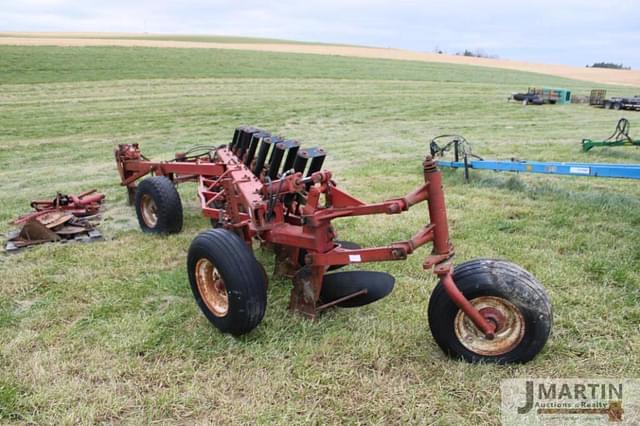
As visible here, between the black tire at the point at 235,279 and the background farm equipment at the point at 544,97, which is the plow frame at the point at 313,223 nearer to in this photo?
the black tire at the point at 235,279

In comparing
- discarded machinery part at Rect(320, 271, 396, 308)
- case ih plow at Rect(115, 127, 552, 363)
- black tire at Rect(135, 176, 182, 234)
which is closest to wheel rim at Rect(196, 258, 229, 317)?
case ih plow at Rect(115, 127, 552, 363)

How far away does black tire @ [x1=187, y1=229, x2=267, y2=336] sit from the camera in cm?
297

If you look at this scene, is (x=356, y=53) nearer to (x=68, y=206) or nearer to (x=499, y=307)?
(x=68, y=206)

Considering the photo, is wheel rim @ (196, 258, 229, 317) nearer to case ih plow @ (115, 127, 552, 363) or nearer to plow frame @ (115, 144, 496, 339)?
case ih plow @ (115, 127, 552, 363)

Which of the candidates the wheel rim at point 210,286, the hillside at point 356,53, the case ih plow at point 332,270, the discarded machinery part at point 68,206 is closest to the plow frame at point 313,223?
the case ih plow at point 332,270

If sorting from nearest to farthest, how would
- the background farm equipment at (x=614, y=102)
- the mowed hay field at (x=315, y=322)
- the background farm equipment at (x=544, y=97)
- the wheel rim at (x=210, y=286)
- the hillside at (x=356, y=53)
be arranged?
the mowed hay field at (x=315, y=322) → the wheel rim at (x=210, y=286) → the background farm equipment at (x=614, y=102) → the background farm equipment at (x=544, y=97) → the hillside at (x=356, y=53)

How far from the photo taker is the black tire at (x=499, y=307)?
2676 mm

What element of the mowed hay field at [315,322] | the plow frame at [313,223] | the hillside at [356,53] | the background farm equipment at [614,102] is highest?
the hillside at [356,53]

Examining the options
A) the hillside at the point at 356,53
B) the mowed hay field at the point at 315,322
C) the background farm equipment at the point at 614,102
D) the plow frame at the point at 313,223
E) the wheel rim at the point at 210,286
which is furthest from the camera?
the hillside at the point at 356,53

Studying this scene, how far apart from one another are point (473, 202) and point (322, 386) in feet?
12.6

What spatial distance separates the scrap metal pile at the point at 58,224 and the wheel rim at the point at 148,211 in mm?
498

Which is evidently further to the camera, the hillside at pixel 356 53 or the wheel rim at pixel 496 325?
the hillside at pixel 356 53

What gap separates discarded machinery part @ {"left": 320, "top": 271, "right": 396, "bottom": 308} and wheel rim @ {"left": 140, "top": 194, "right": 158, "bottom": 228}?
8.44ft

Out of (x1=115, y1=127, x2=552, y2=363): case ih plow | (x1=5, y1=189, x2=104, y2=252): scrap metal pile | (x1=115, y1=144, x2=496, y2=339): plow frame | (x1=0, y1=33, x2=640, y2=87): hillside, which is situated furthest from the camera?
(x1=0, y1=33, x2=640, y2=87): hillside
